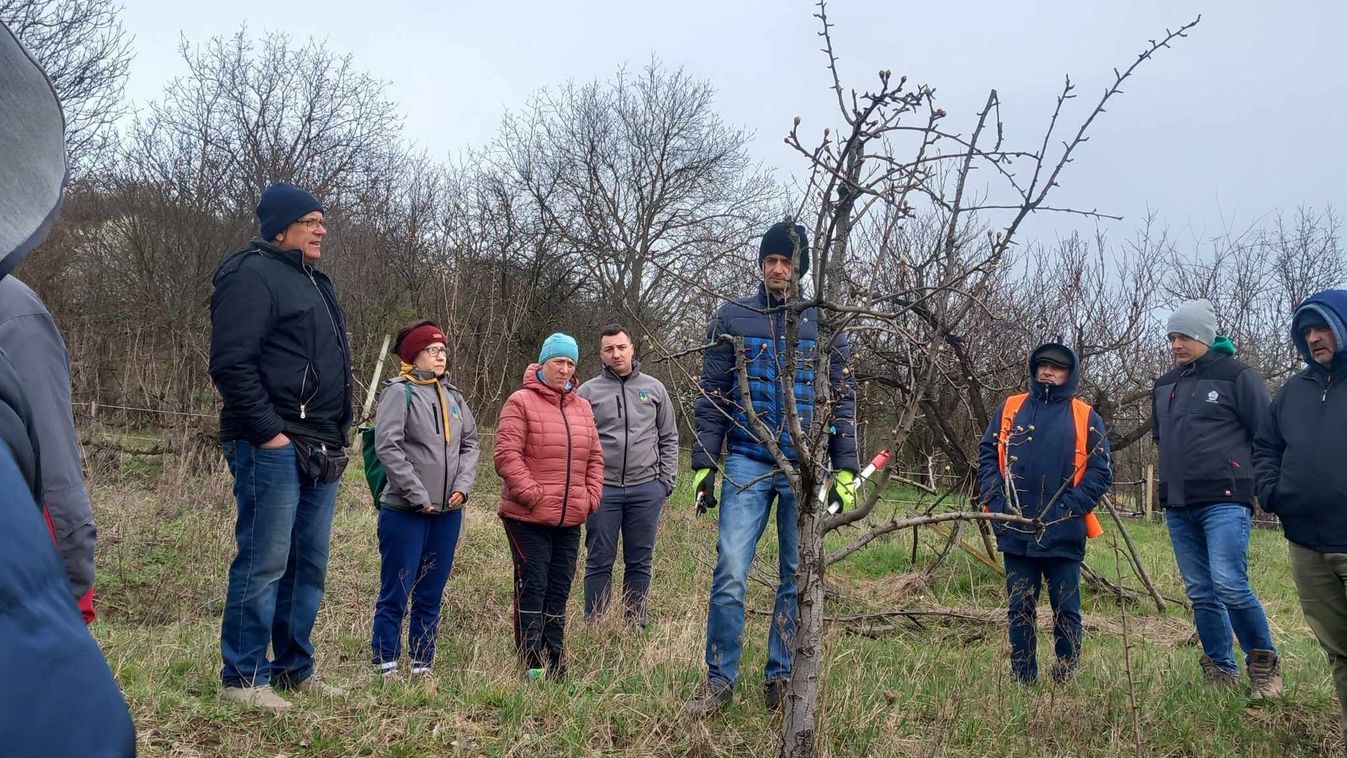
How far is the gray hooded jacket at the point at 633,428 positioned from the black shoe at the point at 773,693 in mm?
2450

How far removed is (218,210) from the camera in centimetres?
1778

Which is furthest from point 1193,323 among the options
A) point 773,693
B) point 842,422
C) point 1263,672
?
point 773,693

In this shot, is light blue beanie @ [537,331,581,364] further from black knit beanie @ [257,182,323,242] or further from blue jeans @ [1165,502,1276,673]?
blue jeans @ [1165,502,1276,673]

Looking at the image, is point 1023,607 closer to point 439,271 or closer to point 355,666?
point 355,666

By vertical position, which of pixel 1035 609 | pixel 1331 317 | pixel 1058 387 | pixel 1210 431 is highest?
pixel 1331 317

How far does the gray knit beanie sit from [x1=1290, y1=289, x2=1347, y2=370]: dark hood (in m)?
1.26

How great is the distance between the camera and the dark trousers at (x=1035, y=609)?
532 cm

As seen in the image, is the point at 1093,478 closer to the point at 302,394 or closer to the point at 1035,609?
the point at 1035,609

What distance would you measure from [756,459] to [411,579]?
1.93m

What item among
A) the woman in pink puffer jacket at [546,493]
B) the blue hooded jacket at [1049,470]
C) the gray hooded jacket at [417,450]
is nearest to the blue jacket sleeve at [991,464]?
the blue hooded jacket at [1049,470]

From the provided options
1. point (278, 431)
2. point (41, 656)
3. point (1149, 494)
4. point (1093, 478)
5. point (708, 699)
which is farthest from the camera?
point (1149, 494)

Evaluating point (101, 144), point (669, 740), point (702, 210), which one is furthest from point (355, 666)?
point (702, 210)

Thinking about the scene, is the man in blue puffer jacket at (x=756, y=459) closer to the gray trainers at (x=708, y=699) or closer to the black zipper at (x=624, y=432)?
the gray trainers at (x=708, y=699)

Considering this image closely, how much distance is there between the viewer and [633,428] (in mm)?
6820
